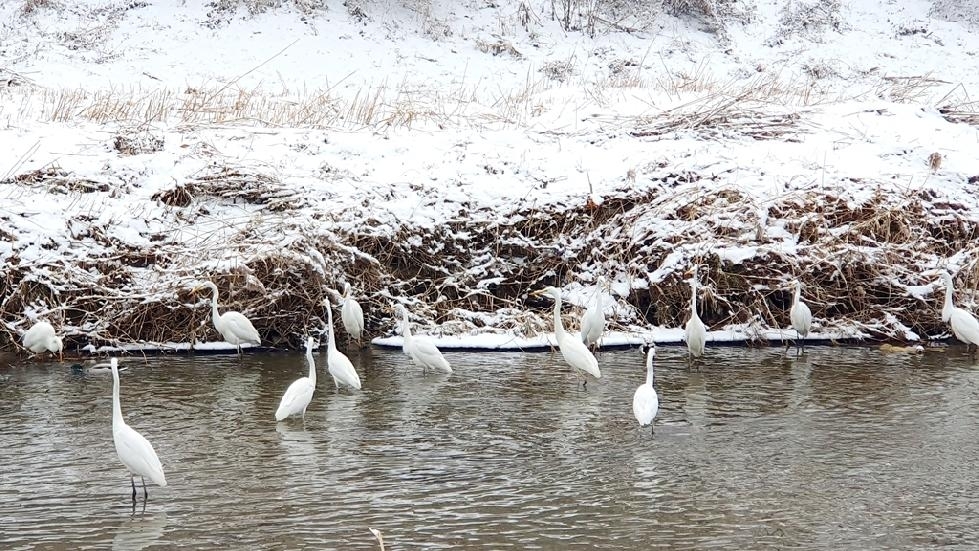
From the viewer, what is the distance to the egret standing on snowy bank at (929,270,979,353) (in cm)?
1099

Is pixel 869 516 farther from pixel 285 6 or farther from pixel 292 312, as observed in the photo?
pixel 285 6

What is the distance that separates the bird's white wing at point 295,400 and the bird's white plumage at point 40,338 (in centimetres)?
381

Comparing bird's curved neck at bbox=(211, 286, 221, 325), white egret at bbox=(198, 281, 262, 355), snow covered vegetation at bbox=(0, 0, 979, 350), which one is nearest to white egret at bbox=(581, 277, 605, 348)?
snow covered vegetation at bbox=(0, 0, 979, 350)

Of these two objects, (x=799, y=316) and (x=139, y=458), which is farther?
(x=799, y=316)

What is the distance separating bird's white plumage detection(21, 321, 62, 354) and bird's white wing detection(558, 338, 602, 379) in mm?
5442

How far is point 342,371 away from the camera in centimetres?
917

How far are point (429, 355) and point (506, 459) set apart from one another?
310 cm

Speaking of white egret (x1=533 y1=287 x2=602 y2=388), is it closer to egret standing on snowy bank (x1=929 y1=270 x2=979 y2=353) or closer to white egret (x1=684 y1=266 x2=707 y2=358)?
white egret (x1=684 y1=266 x2=707 y2=358)

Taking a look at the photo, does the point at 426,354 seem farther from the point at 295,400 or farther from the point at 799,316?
the point at 799,316

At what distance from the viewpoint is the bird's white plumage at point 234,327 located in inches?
428

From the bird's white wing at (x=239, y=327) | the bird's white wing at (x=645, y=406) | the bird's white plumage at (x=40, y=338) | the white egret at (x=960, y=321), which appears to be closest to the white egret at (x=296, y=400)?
the bird's white wing at (x=645, y=406)

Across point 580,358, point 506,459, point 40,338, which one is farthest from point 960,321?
point 40,338

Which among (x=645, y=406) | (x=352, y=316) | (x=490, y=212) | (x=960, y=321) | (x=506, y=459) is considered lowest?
(x=506, y=459)

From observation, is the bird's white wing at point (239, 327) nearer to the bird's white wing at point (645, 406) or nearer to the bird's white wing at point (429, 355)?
the bird's white wing at point (429, 355)
